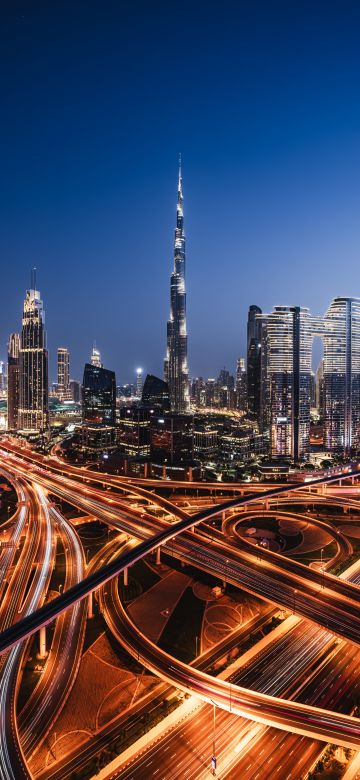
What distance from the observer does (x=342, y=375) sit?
82438 millimetres

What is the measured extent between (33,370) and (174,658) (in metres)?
99.1

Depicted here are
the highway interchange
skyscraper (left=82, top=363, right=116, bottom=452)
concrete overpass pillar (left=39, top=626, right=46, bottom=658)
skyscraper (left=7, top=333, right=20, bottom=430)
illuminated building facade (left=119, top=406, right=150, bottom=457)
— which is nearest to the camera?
the highway interchange

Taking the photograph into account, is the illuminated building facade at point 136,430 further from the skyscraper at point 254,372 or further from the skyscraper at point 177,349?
A: the skyscraper at point 177,349

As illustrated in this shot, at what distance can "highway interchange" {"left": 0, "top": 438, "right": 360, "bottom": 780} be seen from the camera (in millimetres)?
16672

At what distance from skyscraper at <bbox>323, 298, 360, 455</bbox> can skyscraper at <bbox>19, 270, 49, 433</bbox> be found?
69.5 m

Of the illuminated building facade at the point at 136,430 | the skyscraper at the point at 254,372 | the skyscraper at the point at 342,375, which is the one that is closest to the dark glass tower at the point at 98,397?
the illuminated building facade at the point at 136,430

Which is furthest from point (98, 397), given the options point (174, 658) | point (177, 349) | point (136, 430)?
point (174, 658)

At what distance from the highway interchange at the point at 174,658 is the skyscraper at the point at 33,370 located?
2692 inches

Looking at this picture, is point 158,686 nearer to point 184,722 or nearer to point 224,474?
point 184,722

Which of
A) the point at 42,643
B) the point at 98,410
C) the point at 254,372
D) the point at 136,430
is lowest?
the point at 42,643

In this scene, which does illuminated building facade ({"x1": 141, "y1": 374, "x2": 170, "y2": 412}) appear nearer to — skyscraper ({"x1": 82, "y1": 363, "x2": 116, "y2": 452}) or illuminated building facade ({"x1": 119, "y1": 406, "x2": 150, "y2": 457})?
skyscraper ({"x1": 82, "y1": 363, "x2": 116, "y2": 452})

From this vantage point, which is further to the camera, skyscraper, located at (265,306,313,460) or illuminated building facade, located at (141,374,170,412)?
illuminated building facade, located at (141,374,170,412)

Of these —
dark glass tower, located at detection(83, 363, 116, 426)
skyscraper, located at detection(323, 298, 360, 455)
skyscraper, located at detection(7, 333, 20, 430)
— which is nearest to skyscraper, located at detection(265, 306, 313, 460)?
skyscraper, located at detection(323, 298, 360, 455)

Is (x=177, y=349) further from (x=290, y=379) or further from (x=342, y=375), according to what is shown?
(x=290, y=379)
